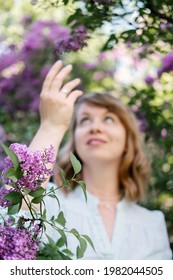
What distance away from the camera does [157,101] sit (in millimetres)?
2459

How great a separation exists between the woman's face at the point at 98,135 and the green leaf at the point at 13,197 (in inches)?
48.2

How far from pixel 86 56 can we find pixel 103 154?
1812mm

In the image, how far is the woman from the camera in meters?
2.12

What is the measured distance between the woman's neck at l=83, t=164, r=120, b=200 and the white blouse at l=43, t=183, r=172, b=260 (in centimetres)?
4

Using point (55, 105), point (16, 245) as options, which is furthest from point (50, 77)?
point (16, 245)

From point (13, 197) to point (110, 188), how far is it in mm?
1417

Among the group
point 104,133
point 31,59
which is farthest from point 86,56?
point 104,133

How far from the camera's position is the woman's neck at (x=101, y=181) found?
89.6 inches

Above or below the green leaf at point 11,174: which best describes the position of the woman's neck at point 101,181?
below

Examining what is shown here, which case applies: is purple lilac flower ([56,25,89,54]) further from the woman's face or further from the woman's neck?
the woman's neck

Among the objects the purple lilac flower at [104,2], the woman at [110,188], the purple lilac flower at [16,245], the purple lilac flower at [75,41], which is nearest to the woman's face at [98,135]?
the woman at [110,188]

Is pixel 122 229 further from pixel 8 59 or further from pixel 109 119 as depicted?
pixel 8 59

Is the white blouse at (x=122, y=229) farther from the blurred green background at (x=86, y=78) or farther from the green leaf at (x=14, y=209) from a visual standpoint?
the green leaf at (x=14, y=209)
